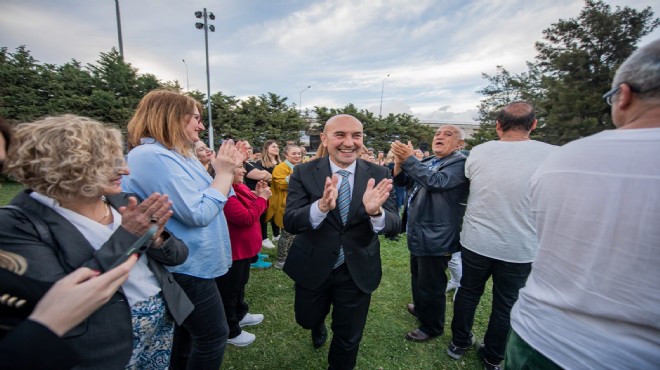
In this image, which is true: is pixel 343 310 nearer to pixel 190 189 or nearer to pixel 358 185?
pixel 358 185

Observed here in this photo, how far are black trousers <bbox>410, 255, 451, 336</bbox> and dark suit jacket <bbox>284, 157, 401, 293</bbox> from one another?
91cm

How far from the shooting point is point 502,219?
256cm

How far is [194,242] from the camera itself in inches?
74.4

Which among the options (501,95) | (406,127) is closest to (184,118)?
(406,127)

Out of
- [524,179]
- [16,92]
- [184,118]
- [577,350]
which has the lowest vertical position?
[577,350]

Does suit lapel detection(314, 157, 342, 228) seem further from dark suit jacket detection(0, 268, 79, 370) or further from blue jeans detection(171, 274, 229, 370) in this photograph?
dark suit jacket detection(0, 268, 79, 370)

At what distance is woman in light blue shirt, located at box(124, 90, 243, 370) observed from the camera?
1.71m

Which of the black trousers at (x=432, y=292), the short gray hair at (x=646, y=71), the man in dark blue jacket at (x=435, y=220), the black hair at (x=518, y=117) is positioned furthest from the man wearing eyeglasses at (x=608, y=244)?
the black trousers at (x=432, y=292)

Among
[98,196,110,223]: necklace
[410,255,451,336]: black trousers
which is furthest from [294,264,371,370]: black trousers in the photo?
[98,196,110,223]: necklace

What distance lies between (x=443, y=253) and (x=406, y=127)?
3236 centimetres

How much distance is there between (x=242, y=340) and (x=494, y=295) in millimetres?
2589

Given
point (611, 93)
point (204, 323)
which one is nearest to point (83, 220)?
point (204, 323)

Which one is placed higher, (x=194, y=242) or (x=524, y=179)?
(x=524, y=179)

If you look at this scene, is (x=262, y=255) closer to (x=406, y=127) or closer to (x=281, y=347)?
(x=281, y=347)
